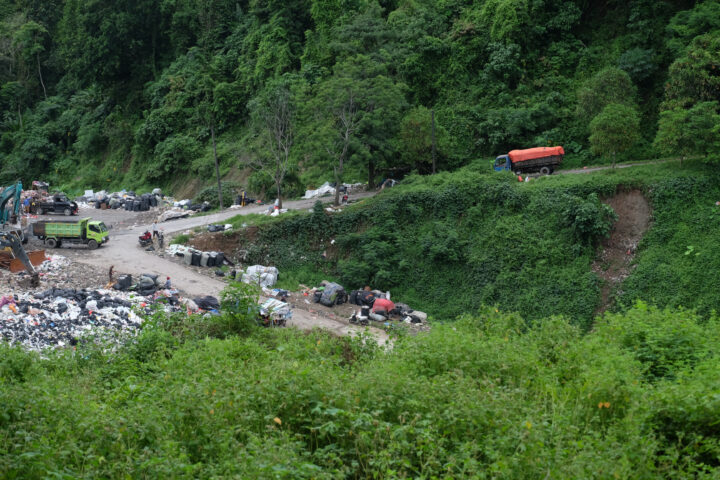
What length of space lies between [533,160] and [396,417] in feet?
71.4

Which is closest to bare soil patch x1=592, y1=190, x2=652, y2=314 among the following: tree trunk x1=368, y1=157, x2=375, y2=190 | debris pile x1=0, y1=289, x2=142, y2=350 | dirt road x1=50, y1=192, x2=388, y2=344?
dirt road x1=50, y1=192, x2=388, y2=344

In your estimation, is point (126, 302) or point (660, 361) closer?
point (660, 361)

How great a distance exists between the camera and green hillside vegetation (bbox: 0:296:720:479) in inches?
247

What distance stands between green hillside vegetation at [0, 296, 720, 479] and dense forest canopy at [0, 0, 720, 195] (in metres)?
15.8

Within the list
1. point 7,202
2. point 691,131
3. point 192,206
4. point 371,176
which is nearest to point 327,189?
point 371,176

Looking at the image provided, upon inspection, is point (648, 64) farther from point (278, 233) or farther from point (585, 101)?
point (278, 233)

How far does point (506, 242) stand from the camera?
23.0 m

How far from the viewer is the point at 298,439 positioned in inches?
297

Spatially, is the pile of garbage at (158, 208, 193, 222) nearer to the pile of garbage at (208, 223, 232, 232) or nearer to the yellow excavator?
the pile of garbage at (208, 223, 232, 232)

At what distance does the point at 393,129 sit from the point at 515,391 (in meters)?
21.8

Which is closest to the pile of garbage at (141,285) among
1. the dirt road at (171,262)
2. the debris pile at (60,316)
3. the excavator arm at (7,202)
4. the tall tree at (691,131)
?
the dirt road at (171,262)

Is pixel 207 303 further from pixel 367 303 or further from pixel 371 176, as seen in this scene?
pixel 371 176

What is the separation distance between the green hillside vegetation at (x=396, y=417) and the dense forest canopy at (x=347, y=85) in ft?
51.7

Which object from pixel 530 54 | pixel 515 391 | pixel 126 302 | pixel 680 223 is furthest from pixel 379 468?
pixel 530 54
